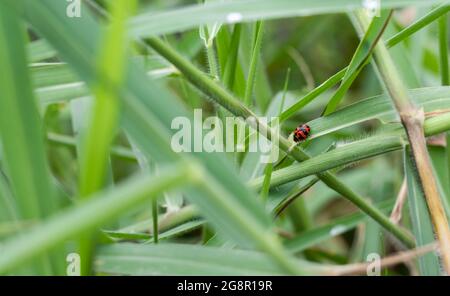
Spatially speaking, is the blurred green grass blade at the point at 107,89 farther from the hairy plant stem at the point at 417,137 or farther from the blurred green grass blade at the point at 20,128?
the hairy plant stem at the point at 417,137

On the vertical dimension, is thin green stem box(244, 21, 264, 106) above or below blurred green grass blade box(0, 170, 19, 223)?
above

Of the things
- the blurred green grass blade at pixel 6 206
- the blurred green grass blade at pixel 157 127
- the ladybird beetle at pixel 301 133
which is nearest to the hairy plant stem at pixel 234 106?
the ladybird beetle at pixel 301 133

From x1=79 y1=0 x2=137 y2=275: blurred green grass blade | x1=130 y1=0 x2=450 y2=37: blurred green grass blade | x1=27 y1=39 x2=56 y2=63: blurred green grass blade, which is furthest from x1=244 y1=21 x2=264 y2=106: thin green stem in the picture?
x1=79 y1=0 x2=137 y2=275: blurred green grass blade

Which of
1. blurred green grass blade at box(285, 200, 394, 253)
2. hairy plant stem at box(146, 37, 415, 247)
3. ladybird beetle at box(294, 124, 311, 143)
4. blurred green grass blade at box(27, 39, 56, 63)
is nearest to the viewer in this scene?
hairy plant stem at box(146, 37, 415, 247)

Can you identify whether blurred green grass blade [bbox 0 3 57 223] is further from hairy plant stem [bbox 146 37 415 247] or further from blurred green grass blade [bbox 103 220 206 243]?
blurred green grass blade [bbox 103 220 206 243]

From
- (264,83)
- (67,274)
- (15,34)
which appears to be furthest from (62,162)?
(15,34)

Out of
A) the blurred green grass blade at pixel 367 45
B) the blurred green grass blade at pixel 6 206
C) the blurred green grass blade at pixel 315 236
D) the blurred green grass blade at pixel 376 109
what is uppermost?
the blurred green grass blade at pixel 367 45
